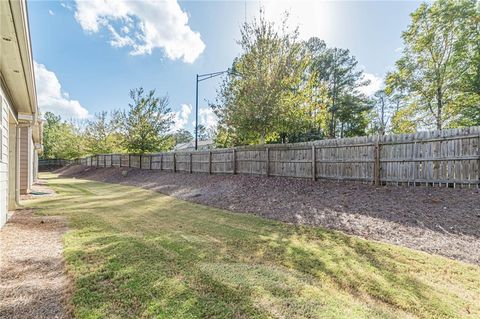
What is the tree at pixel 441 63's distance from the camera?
12617 mm

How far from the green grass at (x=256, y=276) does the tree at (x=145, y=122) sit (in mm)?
14952

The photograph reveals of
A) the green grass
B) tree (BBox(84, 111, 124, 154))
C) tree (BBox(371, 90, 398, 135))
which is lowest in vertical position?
the green grass

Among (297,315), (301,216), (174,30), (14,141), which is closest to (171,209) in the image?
(301,216)

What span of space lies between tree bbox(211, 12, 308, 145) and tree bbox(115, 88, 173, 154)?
10.7 meters

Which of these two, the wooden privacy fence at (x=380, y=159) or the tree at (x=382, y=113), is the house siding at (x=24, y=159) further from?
the tree at (x=382, y=113)

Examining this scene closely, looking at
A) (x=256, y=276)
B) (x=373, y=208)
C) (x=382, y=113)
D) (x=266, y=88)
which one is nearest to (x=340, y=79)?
(x=382, y=113)

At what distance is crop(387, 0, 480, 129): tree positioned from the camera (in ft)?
41.4

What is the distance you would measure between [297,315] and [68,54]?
1806cm

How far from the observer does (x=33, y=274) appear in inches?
112

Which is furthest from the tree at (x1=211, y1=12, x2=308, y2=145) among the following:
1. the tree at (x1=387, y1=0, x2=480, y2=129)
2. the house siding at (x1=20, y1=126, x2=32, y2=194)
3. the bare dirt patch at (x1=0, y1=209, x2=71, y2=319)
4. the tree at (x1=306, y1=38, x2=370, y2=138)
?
the tree at (x1=306, y1=38, x2=370, y2=138)

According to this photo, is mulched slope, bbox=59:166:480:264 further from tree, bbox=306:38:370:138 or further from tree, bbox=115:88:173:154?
tree, bbox=306:38:370:138

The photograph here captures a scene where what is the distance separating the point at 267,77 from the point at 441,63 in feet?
35.8

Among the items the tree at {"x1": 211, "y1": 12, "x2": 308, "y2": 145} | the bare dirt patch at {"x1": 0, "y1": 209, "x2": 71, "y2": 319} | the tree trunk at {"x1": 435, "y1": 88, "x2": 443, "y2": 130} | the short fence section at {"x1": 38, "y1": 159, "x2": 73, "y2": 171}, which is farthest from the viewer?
the short fence section at {"x1": 38, "y1": 159, "x2": 73, "y2": 171}

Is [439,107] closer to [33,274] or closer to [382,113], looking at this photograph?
[33,274]
